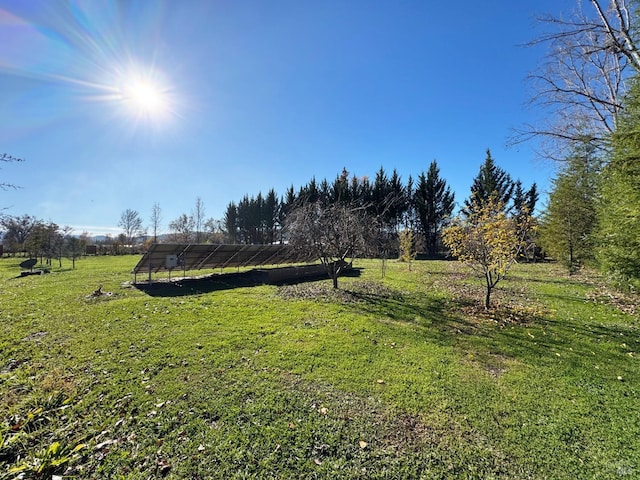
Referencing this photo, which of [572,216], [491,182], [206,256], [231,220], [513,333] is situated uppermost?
[491,182]

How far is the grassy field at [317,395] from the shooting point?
3.06 m

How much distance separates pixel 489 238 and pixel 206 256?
13178 mm

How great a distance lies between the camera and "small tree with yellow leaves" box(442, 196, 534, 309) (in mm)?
8398

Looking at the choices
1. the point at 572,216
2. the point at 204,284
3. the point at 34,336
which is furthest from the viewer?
the point at 572,216

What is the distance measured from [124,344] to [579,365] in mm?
9288

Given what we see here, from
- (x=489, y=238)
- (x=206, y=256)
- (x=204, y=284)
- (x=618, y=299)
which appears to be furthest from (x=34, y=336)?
(x=618, y=299)

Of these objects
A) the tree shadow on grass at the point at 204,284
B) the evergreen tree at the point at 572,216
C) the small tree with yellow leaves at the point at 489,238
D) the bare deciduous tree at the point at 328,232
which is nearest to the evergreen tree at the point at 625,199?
the small tree with yellow leaves at the point at 489,238

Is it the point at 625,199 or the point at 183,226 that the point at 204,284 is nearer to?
the point at 625,199

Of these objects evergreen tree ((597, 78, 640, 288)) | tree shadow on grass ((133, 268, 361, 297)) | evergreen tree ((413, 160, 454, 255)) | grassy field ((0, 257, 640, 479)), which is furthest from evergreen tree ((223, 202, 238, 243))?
evergreen tree ((597, 78, 640, 288))

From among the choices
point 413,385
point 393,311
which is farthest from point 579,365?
point 393,311

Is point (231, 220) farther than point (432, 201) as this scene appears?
Yes

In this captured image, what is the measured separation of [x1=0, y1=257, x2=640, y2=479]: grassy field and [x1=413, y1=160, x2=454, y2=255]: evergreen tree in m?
35.1

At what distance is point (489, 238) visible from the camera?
852 cm

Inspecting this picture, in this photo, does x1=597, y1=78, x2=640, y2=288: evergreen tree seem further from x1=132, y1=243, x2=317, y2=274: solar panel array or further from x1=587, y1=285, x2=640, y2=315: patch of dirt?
Answer: x1=132, y1=243, x2=317, y2=274: solar panel array
